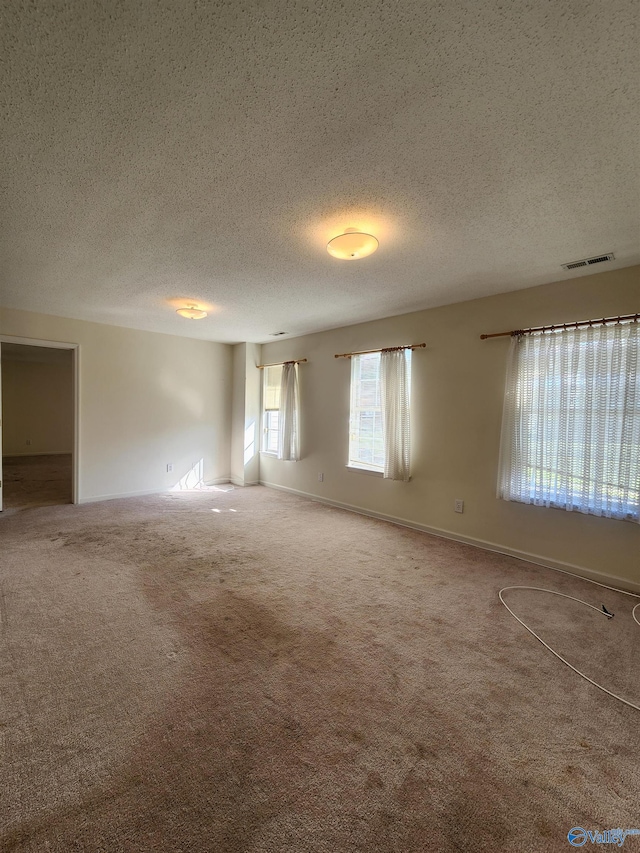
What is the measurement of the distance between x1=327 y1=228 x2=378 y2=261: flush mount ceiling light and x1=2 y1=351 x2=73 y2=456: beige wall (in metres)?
8.29

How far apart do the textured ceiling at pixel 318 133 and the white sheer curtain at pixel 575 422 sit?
0.67m

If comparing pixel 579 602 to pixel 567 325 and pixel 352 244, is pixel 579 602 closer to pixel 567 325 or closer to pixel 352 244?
pixel 567 325

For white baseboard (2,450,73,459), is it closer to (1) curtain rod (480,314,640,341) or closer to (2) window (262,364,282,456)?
(2) window (262,364,282,456)

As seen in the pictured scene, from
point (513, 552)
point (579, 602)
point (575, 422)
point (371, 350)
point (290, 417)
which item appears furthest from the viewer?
point (290, 417)

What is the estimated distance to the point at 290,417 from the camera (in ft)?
18.6

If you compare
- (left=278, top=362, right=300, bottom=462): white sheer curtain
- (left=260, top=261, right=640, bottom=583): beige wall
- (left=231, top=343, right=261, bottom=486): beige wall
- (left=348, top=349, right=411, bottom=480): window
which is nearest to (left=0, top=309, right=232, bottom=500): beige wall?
(left=231, top=343, right=261, bottom=486): beige wall

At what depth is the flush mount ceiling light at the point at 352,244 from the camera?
2283 millimetres

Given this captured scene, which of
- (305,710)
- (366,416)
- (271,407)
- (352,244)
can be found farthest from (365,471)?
(305,710)

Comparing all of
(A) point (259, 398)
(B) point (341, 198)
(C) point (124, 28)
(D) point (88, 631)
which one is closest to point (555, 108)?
(B) point (341, 198)

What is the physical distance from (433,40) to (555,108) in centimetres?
62

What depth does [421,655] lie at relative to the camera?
2.01 metres

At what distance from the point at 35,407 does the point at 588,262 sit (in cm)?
1099

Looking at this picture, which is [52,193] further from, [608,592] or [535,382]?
[608,592]

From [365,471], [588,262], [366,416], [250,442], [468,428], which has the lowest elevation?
[365,471]
